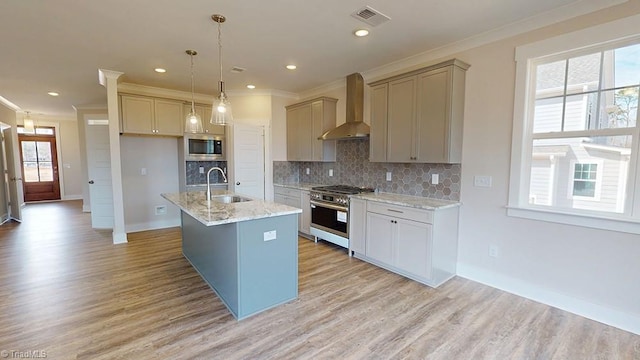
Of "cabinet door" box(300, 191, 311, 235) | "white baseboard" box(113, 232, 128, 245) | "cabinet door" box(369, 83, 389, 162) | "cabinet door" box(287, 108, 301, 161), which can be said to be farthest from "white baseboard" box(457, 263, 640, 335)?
"white baseboard" box(113, 232, 128, 245)

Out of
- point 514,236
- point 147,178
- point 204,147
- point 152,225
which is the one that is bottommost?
point 152,225

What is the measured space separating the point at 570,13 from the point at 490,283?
8.77 feet

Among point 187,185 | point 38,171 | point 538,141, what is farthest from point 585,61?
point 38,171

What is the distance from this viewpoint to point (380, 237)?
3.55m

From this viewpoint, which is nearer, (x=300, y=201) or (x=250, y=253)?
(x=250, y=253)

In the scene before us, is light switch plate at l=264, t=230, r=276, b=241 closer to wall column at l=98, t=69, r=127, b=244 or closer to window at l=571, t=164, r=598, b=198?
window at l=571, t=164, r=598, b=198

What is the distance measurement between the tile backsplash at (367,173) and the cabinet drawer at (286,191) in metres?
0.19

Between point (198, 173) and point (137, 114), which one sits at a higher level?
point (137, 114)

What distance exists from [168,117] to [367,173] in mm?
3650

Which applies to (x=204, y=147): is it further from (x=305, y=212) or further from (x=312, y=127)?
(x=305, y=212)

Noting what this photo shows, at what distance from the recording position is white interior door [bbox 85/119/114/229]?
18.3 feet

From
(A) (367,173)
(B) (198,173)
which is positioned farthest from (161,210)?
(A) (367,173)

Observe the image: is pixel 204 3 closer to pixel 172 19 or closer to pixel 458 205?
pixel 172 19

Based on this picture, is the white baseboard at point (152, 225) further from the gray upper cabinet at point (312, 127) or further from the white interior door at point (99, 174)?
the gray upper cabinet at point (312, 127)
